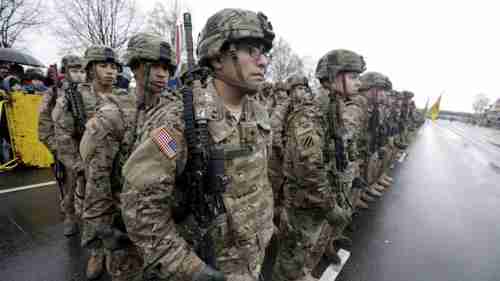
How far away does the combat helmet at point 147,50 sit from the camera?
7.23 feet

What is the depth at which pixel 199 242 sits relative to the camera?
1181mm

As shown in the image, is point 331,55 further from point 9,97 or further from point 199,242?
point 9,97

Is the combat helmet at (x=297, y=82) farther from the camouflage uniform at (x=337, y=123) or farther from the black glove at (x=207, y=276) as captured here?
the black glove at (x=207, y=276)

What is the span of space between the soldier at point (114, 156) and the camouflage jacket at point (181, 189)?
0.86 meters

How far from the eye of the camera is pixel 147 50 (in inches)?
86.5

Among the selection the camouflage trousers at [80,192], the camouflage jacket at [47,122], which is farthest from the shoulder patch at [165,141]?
the camouflage jacket at [47,122]

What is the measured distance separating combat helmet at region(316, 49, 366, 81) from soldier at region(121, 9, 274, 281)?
167cm

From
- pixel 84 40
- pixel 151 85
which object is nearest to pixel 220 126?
pixel 151 85

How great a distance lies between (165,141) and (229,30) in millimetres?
670

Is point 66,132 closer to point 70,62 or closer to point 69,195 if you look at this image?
point 69,195

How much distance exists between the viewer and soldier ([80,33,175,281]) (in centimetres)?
192

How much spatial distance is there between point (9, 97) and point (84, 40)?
48.1ft

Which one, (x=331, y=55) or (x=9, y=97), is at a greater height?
(x=331, y=55)

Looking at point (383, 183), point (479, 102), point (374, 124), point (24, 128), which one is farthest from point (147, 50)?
point (479, 102)
